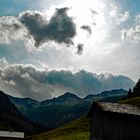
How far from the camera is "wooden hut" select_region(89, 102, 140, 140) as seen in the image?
50375mm

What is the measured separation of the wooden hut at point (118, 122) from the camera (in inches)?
1983

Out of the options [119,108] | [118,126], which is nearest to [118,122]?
[118,126]

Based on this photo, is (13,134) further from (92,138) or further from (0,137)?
(92,138)

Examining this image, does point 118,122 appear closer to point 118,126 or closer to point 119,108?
point 118,126

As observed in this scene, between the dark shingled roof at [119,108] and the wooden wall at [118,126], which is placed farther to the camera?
the wooden wall at [118,126]

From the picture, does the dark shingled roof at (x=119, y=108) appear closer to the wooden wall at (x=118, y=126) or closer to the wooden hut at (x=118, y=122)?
the wooden hut at (x=118, y=122)

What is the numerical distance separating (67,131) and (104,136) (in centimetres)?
5717

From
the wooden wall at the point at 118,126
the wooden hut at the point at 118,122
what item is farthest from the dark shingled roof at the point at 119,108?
the wooden wall at the point at 118,126

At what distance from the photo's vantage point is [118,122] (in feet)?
166

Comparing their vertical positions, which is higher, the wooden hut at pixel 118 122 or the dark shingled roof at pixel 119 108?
the dark shingled roof at pixel 119 108

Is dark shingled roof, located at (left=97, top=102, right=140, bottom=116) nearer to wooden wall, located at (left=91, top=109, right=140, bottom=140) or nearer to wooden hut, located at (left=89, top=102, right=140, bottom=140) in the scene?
wooden hut, located at (left=89, top=102, right=140, bottom=140)

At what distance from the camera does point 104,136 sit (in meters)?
50.7

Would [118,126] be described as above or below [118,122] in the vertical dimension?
below

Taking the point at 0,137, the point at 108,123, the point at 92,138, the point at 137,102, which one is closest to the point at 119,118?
the point at 108,123
